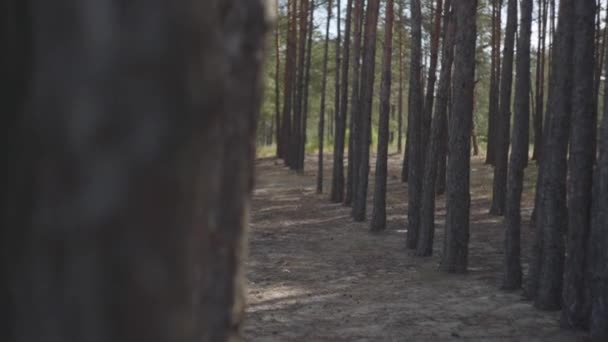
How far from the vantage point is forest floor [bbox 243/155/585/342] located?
7125 millimetres

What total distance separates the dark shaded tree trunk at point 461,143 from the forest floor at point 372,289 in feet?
1.22

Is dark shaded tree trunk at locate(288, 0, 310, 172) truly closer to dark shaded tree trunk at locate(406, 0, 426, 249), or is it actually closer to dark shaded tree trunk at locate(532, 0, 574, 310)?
dark shaded tree trunk at locate(406, 0, 426, 249)

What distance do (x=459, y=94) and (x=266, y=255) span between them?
13.0ft

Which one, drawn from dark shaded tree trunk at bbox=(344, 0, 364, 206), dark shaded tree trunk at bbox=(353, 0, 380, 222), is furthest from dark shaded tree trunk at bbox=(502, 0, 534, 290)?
dark shaded tree trunk at bbox=(344, 0, 364, 206)

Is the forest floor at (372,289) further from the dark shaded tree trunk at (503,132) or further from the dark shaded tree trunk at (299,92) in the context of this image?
the dark shaded tree trunk at (299,92)

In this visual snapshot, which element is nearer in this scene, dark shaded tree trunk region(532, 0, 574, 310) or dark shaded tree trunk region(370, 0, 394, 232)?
dark shaded tree trunk region(532, 0, 574, 310)

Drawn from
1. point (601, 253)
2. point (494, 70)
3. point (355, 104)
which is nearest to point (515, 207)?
point (601, 253)

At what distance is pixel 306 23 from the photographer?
86.5 feet

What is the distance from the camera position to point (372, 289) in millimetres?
9312

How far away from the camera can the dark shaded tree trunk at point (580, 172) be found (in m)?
6.82

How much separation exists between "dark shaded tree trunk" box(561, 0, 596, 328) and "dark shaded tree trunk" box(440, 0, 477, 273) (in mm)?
3181

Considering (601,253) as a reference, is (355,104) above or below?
above

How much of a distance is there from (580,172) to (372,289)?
327 centimetres

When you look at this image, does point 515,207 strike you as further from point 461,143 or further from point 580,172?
point 580,172
